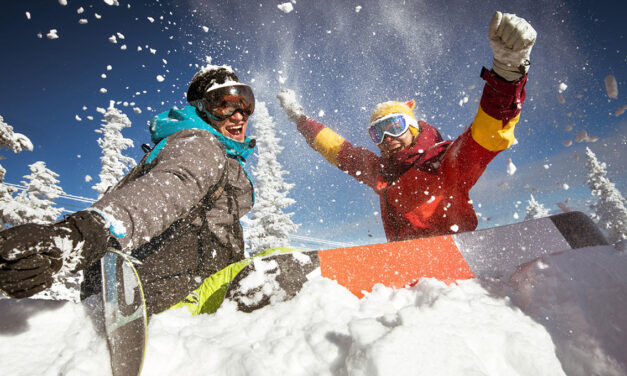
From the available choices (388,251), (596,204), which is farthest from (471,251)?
(596,204)

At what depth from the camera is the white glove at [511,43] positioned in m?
2.37

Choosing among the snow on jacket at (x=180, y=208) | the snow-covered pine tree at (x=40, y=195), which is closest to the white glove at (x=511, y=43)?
the snow on jacket at (x=180, y=208)

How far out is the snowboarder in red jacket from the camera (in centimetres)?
258

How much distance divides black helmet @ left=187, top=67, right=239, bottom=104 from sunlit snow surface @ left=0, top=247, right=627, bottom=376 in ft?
8.44

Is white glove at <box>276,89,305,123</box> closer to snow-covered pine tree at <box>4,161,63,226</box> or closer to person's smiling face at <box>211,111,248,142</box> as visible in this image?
person's smiling face at <box>211,111,248,142</box>

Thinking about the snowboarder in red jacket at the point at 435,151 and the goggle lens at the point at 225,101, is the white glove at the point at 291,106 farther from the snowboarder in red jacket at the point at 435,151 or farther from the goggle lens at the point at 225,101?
the goggle lens at the point at 225,101

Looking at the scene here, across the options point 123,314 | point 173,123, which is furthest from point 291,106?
point 123,314

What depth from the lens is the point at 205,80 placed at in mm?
3445

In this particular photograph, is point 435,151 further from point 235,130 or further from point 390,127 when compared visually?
point 235,130

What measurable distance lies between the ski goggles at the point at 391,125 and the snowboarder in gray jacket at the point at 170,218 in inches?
92.0

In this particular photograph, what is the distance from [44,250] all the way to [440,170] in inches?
159

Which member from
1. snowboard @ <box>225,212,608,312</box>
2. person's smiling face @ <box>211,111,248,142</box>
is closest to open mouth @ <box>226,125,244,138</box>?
person's smiling face @ <box>211,111,248,142</box>

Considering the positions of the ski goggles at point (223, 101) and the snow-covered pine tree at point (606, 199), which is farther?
the snow-covered pine tree at point (606, 199)

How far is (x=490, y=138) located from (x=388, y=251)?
196 cm
